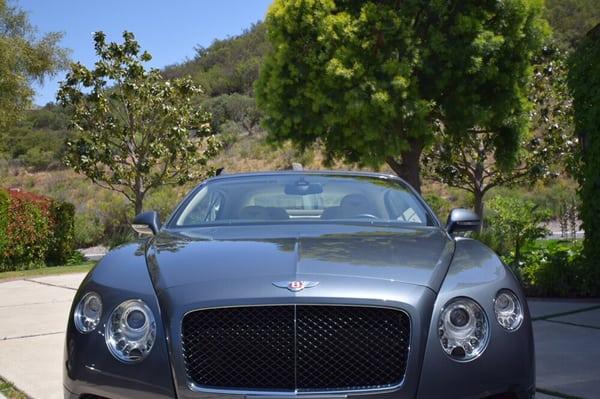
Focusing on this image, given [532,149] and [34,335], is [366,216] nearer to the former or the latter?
[34,335]

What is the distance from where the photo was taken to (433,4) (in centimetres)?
1617

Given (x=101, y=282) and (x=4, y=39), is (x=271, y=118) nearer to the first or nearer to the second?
(x=4, y=39)

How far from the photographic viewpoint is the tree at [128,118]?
61.6 ft

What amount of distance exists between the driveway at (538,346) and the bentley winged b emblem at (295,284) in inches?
83.9

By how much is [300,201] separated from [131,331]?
2117 mm

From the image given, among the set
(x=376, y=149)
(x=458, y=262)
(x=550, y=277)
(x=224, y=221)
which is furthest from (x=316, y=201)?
(x=376, y=149)

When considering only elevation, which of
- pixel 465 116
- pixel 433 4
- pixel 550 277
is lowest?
pixel 550 277

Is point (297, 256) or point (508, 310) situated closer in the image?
point (508, 310)

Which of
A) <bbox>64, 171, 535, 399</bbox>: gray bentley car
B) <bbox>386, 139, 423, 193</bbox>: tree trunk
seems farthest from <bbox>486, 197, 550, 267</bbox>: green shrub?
<bbox>386, 139, 423, 193</bbox>: tree trunk

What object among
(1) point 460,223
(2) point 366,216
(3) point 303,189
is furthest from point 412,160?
(1) point 460,223

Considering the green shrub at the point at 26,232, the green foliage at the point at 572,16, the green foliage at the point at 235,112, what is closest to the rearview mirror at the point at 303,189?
the green shrub at the point at 26,232

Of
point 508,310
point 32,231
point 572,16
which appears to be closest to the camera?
point 508,310

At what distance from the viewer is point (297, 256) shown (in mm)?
3090

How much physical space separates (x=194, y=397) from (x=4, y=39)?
65.3 ft
